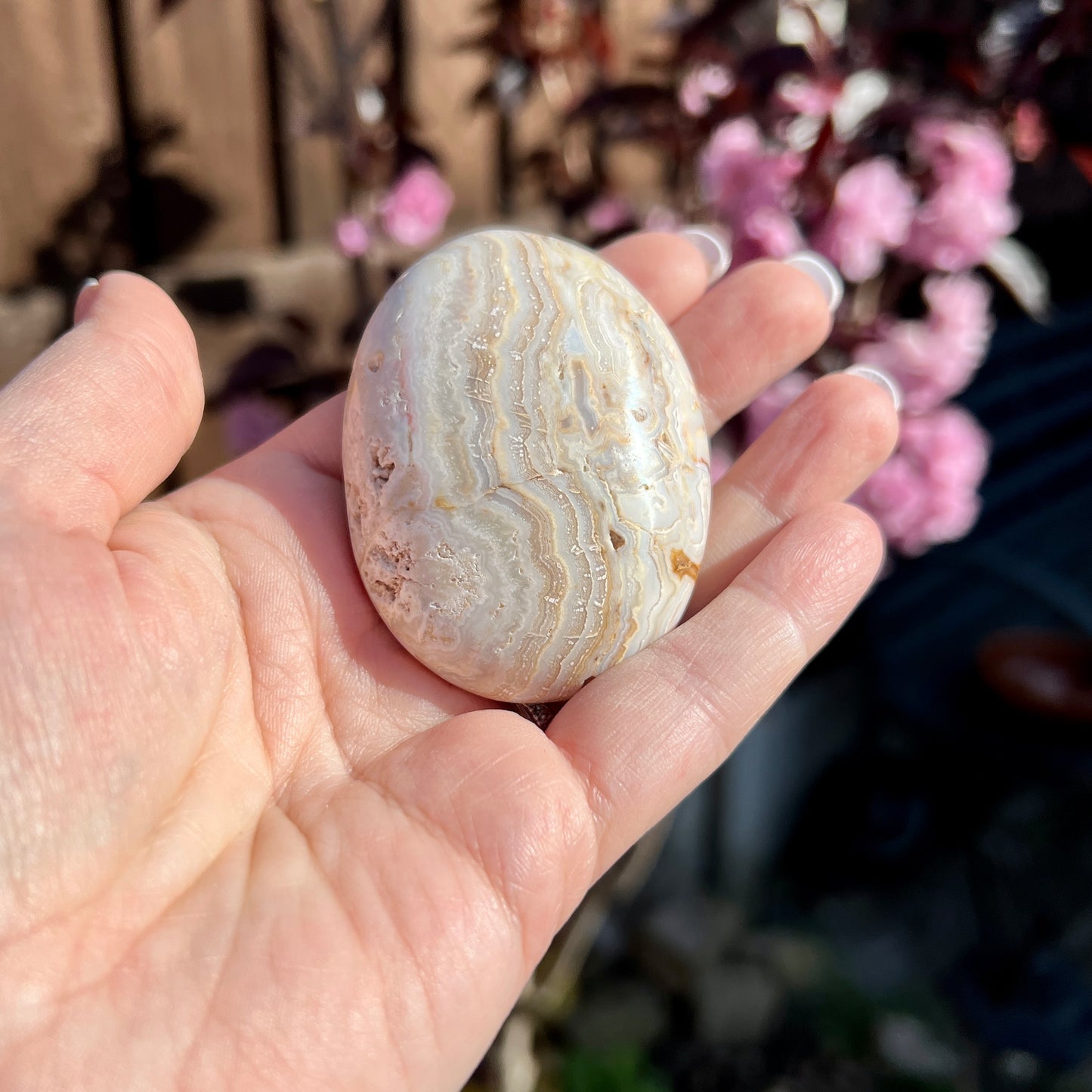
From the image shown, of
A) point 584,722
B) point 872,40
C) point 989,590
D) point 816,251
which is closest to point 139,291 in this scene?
point 584,722

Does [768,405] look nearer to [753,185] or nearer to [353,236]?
[753,185]

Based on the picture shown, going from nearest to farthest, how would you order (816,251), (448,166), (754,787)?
1. (816,251)
2. (448,166)
3. (754,787)

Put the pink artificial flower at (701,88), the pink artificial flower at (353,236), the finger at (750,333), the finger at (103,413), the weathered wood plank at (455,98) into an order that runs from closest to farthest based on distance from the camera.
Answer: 1. the finger at (103,413)
2. the finger at (750,333)
3. the pink artificial flower at (353,236)
4. the pink artificial flower at (701,88)
5. the weathered wood plank at (455,98)

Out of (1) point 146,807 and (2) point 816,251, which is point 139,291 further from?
(2) point 816,251

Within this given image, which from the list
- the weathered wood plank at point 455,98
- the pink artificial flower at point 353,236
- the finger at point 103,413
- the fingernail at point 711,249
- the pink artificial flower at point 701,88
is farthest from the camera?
the weathered wood plank at point 455,98

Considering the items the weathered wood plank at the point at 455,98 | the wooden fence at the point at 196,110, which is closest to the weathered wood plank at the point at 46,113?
Answer: the wooden fence at the point at 196,110

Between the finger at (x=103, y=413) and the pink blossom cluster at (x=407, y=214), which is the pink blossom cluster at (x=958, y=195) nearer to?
the pink blossom cluster at (x=407, y=214)
